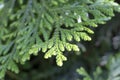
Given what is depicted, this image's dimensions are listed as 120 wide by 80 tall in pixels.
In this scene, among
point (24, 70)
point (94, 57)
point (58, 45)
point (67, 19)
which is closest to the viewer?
point (58, 45)

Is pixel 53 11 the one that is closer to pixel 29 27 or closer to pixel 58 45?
pixel 29 27

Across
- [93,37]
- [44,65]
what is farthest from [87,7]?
[44,65]

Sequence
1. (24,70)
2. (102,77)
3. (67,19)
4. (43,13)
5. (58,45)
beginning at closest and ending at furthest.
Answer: (58,45)
(67,19)
(43,13)
(102,77)
(24,70)

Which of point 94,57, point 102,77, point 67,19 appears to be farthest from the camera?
point 94,57

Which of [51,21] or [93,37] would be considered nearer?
[51,21]

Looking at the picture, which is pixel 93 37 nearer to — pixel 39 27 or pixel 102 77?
pixel 102 77

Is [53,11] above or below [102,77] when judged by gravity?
above

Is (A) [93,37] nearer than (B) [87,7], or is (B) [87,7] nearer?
(B) [87,7]

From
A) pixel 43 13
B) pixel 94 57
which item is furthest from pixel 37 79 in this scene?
pixel 43 13

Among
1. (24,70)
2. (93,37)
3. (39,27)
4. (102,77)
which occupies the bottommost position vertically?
(24,70)
